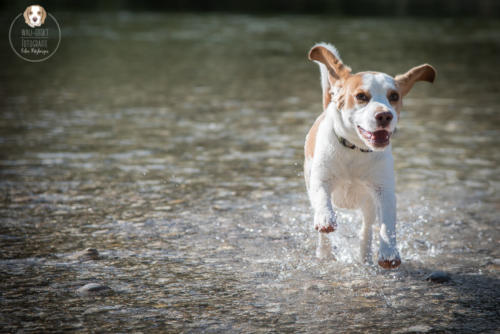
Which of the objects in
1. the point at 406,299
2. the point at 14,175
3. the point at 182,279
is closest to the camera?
the point at 406,299

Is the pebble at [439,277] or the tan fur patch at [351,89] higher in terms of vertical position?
the tan fur patch at [351,89]

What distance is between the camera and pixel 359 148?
4762 mm

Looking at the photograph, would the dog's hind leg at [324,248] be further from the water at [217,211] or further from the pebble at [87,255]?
the pebble at [87,255]

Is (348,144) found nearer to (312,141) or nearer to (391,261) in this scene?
(312,141)

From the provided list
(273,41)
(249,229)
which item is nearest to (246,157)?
(249,229)

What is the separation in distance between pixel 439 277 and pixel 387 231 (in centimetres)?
58

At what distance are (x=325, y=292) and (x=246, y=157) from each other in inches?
164

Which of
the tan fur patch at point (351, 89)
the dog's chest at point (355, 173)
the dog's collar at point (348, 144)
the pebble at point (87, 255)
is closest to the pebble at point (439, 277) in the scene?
the dog's chest at point (355, 173)

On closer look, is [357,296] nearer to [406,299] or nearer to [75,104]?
[406,299]

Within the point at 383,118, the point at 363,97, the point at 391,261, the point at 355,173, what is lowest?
the point at 391,261

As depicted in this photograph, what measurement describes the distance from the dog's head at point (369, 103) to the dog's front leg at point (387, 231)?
449 mm

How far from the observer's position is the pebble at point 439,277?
4887 mm

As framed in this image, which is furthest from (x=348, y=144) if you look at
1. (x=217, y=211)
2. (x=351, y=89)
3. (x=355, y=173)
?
(x=217, y=211)

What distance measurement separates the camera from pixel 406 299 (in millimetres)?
4551
